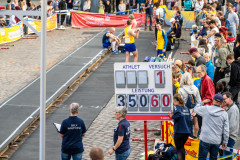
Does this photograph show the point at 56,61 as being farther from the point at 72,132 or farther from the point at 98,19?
the point at 72,132

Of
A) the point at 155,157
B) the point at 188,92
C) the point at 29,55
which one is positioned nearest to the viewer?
the point at 155,157

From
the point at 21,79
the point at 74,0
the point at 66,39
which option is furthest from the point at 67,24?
the point at 21,79

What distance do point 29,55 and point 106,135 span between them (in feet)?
36.1

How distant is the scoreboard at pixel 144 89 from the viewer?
33.5 ft

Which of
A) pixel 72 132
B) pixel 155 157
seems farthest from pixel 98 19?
pixel 72 132

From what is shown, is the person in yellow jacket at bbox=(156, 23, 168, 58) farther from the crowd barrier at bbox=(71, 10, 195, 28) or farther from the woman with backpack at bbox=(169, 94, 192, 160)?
the crowd barrier at bbox=(71, 10, 195, 28)

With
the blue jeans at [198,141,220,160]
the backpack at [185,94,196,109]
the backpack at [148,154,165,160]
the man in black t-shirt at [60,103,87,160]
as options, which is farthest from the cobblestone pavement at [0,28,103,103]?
the blue jeans at [198,141,220,160]

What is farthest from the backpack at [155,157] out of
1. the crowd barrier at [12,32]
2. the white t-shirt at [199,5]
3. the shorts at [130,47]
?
the white t-shirt at [199,5]

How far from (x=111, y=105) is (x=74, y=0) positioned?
17.1m

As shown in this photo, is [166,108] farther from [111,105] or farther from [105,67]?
[105,67]

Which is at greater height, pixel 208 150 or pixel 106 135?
pixel 208 150

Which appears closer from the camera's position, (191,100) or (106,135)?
(191,100)

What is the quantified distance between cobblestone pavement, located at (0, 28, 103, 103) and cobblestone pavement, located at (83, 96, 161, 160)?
3.74 m

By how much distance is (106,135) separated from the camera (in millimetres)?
13383
